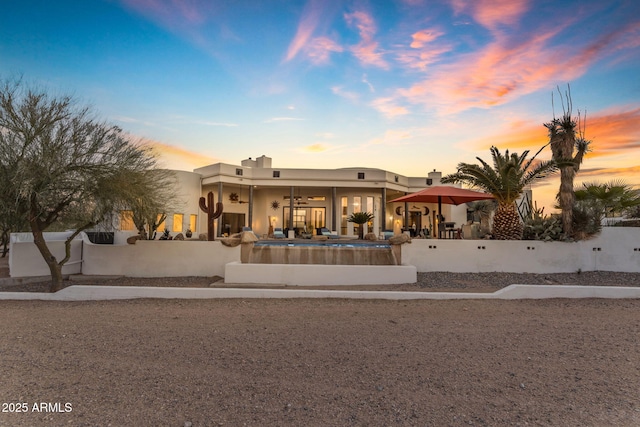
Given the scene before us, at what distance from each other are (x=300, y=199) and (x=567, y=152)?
53.5ft

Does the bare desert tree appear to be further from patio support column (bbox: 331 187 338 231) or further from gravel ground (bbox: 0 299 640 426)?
patio support column (bbox: 331 187 338 231)

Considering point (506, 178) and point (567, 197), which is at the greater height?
point (506, 178)

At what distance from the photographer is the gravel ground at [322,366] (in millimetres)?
3115

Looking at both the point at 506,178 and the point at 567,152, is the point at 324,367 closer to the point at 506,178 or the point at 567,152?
the point at 506,178

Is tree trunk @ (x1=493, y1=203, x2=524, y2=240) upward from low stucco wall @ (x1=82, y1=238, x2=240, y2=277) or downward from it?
upward

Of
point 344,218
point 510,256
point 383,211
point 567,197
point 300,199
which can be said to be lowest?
point 510,256

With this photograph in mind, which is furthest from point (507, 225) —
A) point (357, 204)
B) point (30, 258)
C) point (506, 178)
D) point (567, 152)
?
point (30, 258)

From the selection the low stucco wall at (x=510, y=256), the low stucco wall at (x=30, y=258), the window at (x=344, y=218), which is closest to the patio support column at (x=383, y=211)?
the window at (x=344, y=218)

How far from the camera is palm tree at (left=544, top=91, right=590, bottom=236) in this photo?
11633 mm

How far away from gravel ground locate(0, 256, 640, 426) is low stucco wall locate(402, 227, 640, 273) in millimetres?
3859

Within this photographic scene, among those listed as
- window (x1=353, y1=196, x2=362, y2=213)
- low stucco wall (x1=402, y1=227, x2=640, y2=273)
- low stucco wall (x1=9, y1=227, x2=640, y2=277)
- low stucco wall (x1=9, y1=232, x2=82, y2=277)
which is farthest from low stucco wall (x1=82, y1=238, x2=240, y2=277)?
window (x1=353, y1=196, x2=362, y2=213)

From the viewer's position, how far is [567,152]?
12219 millimetres

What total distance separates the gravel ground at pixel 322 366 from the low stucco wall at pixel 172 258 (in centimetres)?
399

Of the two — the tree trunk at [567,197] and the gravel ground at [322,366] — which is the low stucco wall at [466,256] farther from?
the gravel ground at [322,366]
